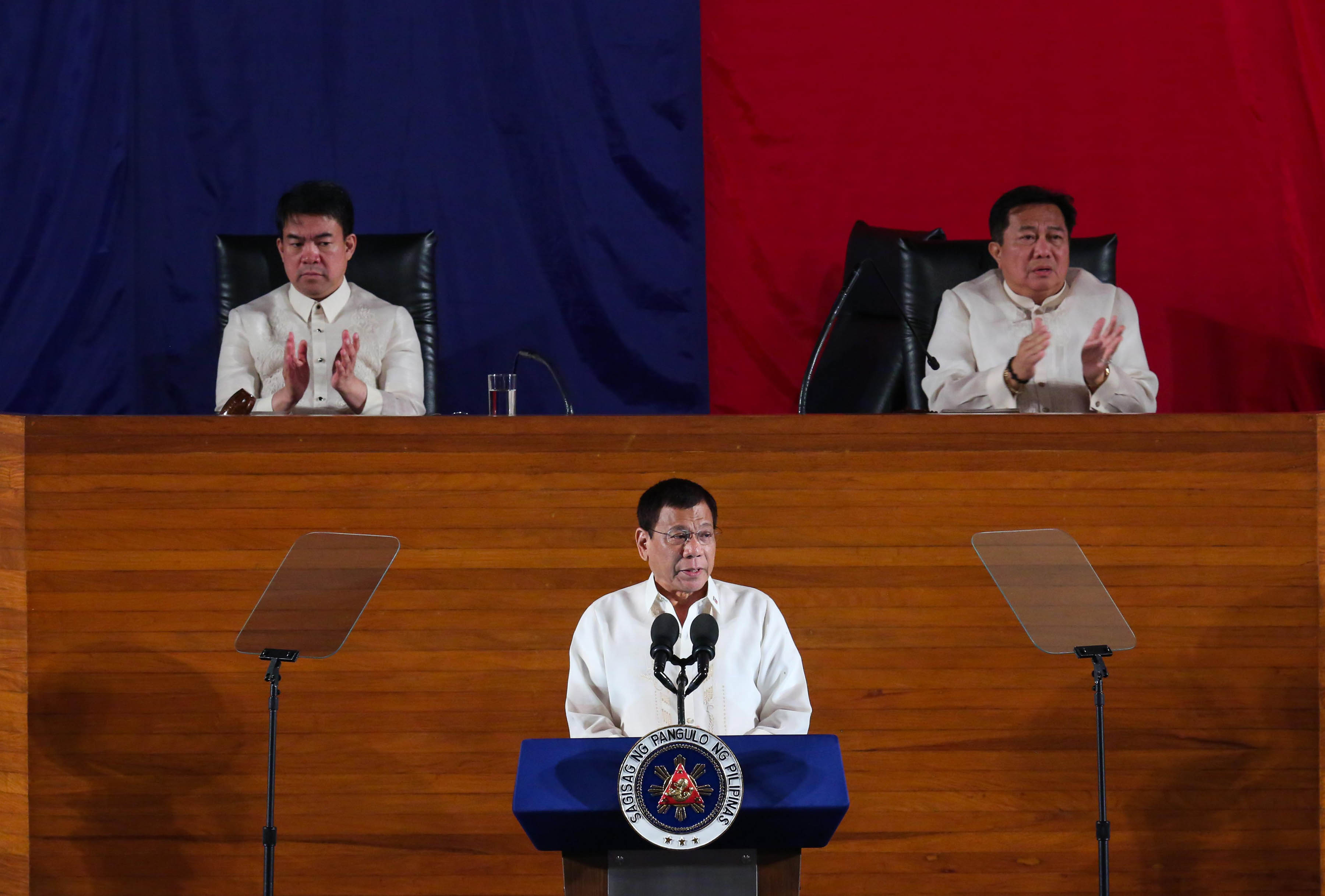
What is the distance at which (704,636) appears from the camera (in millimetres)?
1593

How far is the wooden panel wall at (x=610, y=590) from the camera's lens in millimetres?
2482

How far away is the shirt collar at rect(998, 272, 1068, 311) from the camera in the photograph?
323cm

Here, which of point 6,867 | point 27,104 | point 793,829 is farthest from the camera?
point 27,104

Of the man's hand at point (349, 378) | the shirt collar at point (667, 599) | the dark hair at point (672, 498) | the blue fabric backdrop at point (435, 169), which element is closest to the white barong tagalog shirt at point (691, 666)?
the shirt collar at point (667, 599)

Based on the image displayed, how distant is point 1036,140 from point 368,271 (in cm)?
216

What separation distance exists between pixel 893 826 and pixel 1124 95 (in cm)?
266

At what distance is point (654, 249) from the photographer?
161 inches

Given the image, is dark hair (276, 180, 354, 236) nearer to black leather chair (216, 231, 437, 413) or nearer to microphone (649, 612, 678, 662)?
black leather chair (216, 231, 437, 413)

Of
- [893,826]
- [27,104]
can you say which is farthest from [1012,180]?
[27,104]

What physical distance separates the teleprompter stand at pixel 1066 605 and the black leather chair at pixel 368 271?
5.89 feet

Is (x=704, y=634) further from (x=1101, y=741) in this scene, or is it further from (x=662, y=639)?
(x=1101, y=741)

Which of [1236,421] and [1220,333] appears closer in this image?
[1236,421]

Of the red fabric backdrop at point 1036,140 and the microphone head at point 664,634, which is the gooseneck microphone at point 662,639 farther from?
the red fabric backdrop at point 1036,140

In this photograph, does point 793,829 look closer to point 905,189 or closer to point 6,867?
point 6,867
